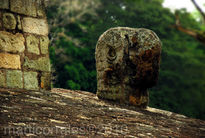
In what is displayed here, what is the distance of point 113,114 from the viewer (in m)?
3.95

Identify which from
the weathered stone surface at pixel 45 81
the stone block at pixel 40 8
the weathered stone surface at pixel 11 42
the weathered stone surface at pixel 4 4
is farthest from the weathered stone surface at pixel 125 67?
the weathered stone surface at pixel 4 4

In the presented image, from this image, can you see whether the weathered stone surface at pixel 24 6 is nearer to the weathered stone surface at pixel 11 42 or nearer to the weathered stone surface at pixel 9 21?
the weathered stone surface at pixel 9 21

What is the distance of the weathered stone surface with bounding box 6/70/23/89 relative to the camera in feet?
12.0

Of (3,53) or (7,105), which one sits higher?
(3,53)

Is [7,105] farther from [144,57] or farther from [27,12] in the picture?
[144,57]

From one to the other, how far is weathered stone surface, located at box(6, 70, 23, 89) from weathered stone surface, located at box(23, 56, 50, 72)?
0.17 meters

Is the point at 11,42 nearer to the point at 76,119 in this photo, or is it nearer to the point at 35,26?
the point at 35,26

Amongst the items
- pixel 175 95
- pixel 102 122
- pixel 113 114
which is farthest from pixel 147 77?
pixel 175 95

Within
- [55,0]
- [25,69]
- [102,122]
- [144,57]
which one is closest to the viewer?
[102,122]

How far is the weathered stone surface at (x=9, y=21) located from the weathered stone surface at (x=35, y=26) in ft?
0.53

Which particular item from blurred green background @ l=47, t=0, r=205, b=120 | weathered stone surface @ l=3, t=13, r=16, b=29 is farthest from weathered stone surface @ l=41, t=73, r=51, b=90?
blurred green background @ l=47, t=0, r=205, b=120

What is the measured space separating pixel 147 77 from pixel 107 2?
889cm

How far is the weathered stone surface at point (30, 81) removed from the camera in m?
3.82

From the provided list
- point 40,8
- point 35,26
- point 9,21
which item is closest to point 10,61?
point 9,21
